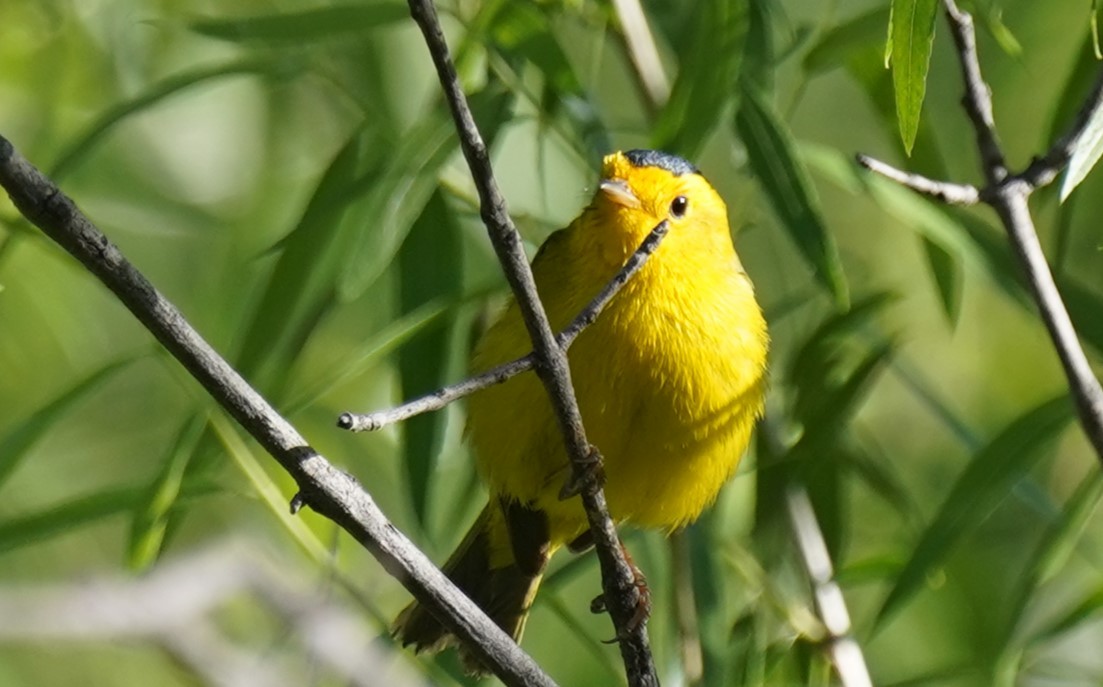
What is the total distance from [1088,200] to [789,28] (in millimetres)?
1042

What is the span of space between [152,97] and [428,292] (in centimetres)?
64

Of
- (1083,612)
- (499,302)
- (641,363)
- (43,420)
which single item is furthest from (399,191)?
(1083,612)

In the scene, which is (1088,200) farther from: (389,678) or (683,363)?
(389,678)

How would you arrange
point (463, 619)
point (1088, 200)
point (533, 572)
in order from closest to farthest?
point (463, 619), point (533, 572), point (1088, 200)

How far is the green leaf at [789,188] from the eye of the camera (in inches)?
124

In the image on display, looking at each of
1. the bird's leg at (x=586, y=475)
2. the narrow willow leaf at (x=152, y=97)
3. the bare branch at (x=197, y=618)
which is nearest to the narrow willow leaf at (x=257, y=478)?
the bare branch at (x=197, y=618)

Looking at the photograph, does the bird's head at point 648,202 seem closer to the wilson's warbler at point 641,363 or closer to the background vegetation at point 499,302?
the wilson's warbler at point 641,363

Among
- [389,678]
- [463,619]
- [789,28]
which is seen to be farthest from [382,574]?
[463,619]

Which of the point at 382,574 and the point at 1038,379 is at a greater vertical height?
the point at 382,574

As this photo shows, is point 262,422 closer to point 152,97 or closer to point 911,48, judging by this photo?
point 911,48

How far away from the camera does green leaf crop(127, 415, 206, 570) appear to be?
127 inches

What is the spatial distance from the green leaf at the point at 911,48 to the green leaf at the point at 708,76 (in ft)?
2.26

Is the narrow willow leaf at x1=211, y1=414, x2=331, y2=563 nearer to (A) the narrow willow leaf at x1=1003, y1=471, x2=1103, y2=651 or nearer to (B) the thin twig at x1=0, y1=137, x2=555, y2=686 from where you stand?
(B) the thin twig at x1=0, y1=137, x2=555, y2=686

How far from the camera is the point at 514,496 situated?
3471 mm
